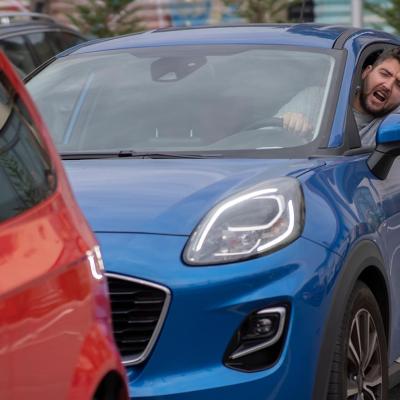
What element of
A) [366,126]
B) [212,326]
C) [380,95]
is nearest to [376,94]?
[380,95]

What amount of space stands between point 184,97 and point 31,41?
6.33 m

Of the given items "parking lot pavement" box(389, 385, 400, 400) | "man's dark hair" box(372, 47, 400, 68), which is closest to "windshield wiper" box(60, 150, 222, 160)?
"man's dark hair" box(372, 47, 400, 68)

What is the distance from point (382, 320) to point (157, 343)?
121 centimetres

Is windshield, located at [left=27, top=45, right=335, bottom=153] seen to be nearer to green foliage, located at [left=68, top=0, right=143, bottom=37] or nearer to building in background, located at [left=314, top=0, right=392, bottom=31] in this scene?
green foliage, located at [left=68, top=0, right=143, bottom=37]

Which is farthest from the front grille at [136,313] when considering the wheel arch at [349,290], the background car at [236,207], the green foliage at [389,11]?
the green foliage at [389,11]

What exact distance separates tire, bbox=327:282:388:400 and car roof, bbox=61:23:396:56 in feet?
5.00

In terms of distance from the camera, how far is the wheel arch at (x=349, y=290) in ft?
15.5

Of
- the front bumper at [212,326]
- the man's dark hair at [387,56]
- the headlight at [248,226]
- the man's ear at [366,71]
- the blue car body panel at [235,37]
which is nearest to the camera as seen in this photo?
the front bumper at [212,326]

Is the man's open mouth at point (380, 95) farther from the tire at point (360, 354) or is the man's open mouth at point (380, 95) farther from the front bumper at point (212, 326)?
the front bumper at point (212, 326)

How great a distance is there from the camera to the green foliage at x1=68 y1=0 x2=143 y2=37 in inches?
873

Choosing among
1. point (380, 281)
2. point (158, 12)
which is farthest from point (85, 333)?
point (158, 12)

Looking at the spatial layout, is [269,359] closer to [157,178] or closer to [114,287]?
[114,287]

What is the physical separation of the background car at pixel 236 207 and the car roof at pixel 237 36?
0.01 metres

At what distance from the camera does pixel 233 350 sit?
461cm
